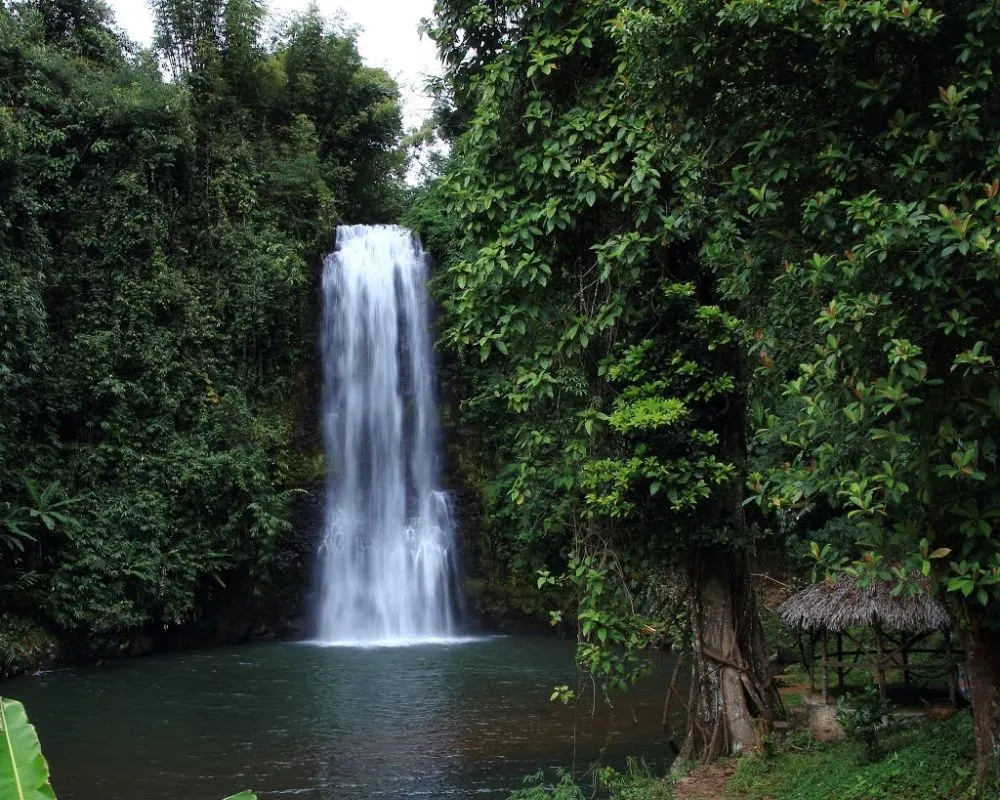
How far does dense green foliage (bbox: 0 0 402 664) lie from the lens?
49.0ft

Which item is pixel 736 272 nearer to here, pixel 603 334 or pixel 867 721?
pixel 603 334

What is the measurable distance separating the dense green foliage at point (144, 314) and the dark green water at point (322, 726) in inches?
85.0

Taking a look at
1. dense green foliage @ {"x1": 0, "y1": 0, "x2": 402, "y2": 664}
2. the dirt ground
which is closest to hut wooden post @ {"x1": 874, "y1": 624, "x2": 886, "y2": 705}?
the dirt ground

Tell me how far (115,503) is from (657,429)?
11683mm

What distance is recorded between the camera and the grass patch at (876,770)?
5566 mm

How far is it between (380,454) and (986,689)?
51.4ft

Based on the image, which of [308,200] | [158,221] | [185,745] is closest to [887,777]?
[185,745]

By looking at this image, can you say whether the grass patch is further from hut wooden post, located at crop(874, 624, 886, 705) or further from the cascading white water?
the cascading white water

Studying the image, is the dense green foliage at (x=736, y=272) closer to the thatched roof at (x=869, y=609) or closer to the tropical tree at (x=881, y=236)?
the tropical tree at (x=881, y=236)

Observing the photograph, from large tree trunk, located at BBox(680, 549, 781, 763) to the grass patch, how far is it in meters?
0.41

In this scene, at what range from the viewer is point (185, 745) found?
9445 mm

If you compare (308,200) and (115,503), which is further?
(308,200)

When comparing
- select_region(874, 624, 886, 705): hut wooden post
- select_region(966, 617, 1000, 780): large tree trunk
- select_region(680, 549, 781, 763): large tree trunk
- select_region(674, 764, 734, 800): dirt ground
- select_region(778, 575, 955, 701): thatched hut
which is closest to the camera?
select_region(966, 617, 1000, 780): large tree trunk

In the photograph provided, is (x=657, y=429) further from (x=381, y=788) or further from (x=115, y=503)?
(x=115, y=503)
